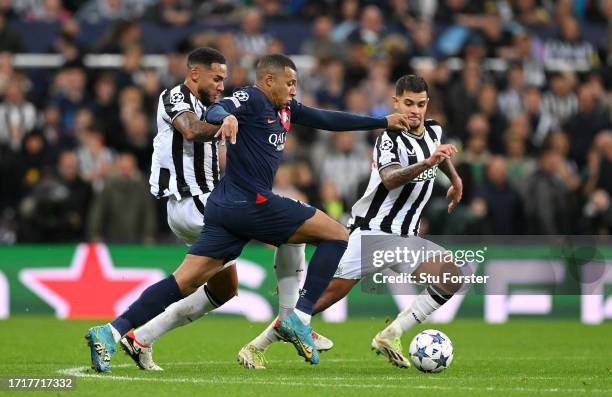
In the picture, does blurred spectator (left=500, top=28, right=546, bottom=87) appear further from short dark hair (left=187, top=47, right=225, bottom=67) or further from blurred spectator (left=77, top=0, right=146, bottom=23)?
short dark hair (left=187, top=47, right=225, bottom=67)

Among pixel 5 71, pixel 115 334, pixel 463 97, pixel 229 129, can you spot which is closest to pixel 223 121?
pixel 229 129

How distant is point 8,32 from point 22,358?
8940 mm

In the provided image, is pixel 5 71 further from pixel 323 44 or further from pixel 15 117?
pixel 323 44

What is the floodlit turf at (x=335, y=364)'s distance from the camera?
346 inches

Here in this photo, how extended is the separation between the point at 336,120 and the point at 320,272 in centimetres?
122

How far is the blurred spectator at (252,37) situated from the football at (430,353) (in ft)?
32.4

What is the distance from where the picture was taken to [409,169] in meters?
10.1

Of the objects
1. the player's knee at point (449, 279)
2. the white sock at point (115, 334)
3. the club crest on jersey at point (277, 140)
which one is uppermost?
the club crest on jersey at point (277, 140)

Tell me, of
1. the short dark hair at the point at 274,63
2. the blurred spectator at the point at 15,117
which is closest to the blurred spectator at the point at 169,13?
the blurred spectator at the point at 15,117

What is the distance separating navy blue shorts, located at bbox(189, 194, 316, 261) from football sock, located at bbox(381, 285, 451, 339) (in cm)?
145

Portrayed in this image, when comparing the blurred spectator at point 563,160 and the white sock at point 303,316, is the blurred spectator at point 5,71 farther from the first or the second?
the white sock at point 303,316

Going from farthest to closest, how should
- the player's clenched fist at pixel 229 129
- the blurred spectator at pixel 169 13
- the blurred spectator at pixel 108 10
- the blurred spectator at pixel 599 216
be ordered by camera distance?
the blurred spectator at pixel 108 10 < the blurred spectator at pixel 169 13 < the blurred spectator at pixel 599 216 < the player's clenched fist at pixel 229 129

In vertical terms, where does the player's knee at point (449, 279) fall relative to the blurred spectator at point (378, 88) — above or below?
below

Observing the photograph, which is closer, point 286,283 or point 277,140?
point 277,140
